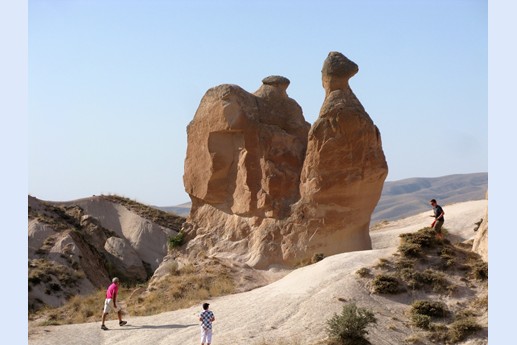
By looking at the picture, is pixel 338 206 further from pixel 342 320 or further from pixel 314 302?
pixel 342 320

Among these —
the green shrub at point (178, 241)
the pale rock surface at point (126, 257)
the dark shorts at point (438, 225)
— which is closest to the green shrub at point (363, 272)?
the dark shorts at point (438, 225)

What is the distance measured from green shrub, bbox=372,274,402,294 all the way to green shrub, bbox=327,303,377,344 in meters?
1.95

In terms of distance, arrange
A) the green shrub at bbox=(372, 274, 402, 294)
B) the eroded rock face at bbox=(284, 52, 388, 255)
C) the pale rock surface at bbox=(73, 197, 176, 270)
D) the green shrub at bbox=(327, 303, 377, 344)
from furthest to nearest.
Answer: the pale rock surface at bbox=(73, 197, 176, 270) → the eroded rock face at bbox=(284, 52, 388, 255) → the green shrub at bbox=(372, 274, 402, 294) → the green shrub at bbox=(327, 303, 377, 344)

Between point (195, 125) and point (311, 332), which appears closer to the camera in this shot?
point (311, 332)

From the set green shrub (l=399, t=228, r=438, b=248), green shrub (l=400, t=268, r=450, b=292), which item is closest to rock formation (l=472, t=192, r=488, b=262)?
green shrub (l=399, t=228, r=438, b=248)

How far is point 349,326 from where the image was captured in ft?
56.9

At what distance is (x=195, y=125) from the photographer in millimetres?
28422

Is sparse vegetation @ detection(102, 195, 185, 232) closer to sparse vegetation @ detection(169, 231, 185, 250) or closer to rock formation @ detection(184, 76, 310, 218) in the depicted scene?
sparse vegetation @ detection(169, 231, 185, 250)

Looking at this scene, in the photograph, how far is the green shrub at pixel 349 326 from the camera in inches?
679

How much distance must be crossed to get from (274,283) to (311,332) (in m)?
5.00

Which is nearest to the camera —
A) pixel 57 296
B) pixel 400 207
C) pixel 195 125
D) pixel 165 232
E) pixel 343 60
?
pixel 343 60

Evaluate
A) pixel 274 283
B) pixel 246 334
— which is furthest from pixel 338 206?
pixel 246 334

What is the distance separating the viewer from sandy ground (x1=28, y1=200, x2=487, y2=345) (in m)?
18.2

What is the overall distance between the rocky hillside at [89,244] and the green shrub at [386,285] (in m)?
16.7
